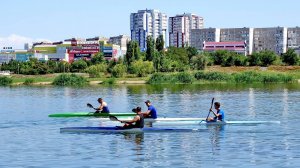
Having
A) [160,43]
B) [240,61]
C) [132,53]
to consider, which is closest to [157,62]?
[132,53]

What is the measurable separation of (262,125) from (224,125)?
2.58 meters

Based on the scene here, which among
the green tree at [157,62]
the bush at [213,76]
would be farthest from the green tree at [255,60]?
the bush at [213,76]

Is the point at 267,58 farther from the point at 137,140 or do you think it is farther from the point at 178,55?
the point at 137,140

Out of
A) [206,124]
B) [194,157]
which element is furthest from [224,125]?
[194,157]

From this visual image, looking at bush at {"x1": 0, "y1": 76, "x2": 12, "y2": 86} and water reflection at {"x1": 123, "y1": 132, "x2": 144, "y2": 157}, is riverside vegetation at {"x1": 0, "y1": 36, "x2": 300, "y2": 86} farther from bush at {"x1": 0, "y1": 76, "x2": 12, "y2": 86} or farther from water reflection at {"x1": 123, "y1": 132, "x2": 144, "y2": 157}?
water reflection at {"x1": 123, "y1": 132, "x2": 144, "y2": 157}

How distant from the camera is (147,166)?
21344mm

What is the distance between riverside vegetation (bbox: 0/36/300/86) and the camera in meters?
108

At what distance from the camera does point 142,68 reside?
119 m

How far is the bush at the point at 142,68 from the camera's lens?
11869cm

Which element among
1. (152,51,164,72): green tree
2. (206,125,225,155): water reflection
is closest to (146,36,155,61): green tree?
(152,51,164,72): green tree

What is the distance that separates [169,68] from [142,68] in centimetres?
925

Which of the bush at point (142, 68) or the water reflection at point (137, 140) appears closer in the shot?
the water reflection at point (137, 140)

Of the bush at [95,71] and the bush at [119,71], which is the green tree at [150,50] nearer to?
the bush at [119,71]

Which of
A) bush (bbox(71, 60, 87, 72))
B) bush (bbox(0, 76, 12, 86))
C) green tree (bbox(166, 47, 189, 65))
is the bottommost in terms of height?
bush (bbox(0, 76, 12, 86))
